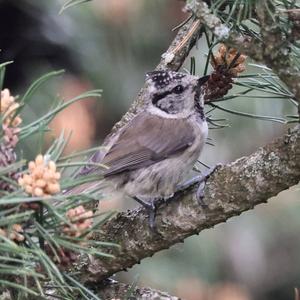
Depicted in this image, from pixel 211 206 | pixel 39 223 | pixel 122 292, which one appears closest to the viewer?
pixel 39 223

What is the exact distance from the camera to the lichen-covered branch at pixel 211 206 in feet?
6.27

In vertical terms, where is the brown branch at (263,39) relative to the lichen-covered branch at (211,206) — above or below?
above

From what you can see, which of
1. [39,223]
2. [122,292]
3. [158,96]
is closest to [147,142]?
[158,96]

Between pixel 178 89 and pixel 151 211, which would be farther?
pixel 178 89

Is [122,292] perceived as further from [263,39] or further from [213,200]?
[263,39]

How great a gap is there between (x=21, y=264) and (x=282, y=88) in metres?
0.90

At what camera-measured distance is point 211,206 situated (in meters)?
1.98

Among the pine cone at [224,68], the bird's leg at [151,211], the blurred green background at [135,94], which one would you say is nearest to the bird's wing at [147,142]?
the bird's leg at [151,211]

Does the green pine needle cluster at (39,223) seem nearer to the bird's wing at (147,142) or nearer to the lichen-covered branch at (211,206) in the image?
the lichen-covered branch at (211,206)

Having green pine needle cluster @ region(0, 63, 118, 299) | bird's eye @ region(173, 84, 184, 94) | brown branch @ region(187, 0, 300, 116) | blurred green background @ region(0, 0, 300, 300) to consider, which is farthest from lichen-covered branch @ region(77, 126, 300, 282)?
blurred green background @ region(0, 0, 300, 300)

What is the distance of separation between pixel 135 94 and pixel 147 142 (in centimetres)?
127

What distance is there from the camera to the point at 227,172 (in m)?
2.00

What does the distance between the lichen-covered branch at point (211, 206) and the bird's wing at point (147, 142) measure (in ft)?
1.86

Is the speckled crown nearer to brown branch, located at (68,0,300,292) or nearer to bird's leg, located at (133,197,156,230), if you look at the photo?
brown branch, located at (68,0,300,292)
